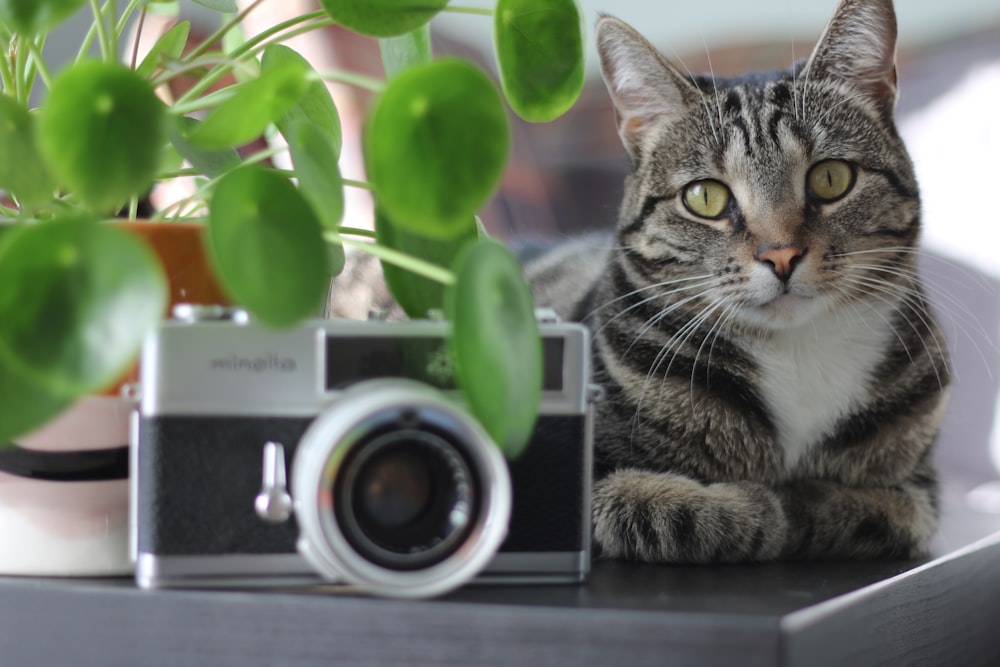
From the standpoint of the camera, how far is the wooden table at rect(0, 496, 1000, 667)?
438 millimetres

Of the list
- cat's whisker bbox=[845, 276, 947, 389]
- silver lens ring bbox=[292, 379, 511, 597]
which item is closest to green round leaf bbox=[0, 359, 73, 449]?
silver lens ring bbox=[292, 379, 511, 597]

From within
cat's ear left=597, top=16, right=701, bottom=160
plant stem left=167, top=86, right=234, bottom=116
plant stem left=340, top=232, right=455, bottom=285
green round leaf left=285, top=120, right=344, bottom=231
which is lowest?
plant stem left=340, top=232, right=455, bottom=285

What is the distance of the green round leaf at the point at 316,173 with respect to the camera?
0.50 m

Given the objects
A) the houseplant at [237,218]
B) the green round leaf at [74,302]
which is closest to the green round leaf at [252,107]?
the houseplant at [237,218]

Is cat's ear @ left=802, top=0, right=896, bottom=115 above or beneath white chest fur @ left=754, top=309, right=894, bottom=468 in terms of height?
above

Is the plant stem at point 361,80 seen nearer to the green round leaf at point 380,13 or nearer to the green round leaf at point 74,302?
the green round leaf at point 380,13

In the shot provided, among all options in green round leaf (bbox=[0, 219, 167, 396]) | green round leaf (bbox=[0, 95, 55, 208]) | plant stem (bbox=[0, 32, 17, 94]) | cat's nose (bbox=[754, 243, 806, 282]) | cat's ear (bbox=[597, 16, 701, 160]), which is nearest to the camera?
green round leaf (bbox=[0, 219, 167, 396])

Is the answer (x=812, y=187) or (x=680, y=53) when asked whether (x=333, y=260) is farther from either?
(x=680, y=53)

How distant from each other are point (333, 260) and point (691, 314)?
1.08 feet

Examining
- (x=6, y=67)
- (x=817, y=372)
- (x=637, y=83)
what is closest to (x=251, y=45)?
(x=6, y=67)

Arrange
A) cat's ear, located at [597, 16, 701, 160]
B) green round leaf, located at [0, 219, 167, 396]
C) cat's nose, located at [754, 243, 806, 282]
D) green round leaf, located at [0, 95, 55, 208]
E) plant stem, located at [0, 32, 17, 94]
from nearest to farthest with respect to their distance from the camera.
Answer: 1. green round leaf, located at [0, 219, 167, 396]
2. green round leaf, located at [0, 95, 55, 208]
3. plant stem, located at [0, 32, 17, 94]
4. cat's nose, located at [754, 243, 806, 282]
5. cat's ear, located at [597, 16, 701, 160]

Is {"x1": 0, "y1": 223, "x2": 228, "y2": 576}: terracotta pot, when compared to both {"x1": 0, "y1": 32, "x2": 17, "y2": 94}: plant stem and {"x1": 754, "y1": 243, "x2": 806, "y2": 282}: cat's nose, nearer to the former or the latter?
{"x1": 0, "y1": 32, "x2": 17, "y2": 94}: plant stem

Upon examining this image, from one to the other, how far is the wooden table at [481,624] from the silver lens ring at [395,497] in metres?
0.02

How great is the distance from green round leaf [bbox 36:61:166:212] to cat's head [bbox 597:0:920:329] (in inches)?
18.9
